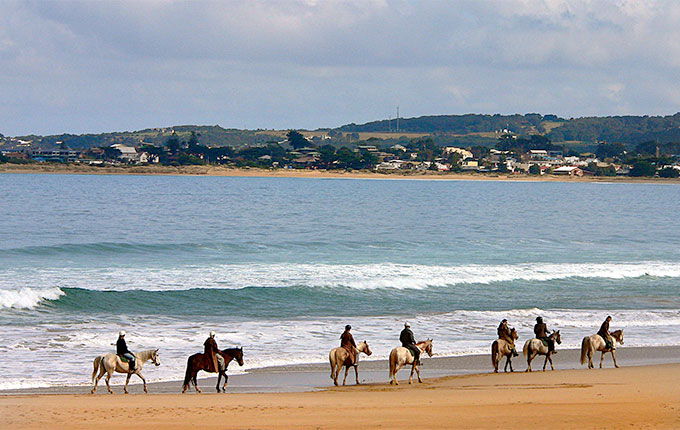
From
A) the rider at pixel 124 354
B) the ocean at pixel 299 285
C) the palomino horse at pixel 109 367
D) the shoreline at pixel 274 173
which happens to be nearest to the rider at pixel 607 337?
the ocean at pixel 299 285

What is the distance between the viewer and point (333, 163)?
179 metres

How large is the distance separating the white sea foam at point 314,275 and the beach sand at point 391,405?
1352cm

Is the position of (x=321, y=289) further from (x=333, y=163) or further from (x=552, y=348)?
(x=333, y=163)

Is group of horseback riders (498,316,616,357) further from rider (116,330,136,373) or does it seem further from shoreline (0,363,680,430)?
rider (116,330,136,373)

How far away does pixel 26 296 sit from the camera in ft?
82.5

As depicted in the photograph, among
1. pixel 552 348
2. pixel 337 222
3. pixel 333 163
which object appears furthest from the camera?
pixel 333 163

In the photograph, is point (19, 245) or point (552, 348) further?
point (19, 245)

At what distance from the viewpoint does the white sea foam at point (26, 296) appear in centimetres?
2454

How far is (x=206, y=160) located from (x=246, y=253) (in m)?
146

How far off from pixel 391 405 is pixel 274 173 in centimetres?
15830

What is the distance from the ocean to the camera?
20531 mm

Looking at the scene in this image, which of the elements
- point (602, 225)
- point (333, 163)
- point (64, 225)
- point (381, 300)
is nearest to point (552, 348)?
point (381, 300)

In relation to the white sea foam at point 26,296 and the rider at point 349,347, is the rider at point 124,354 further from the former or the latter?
the white sea foam at point 26,296

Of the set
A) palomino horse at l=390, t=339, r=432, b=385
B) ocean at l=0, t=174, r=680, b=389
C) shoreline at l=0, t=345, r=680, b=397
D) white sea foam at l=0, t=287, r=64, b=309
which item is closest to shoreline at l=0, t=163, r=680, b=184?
ocean at l=0, t=174, r=680, b=389
